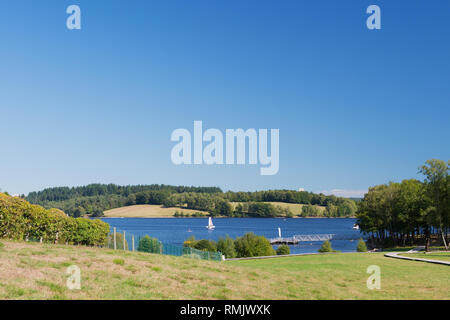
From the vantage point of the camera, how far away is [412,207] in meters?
72.7

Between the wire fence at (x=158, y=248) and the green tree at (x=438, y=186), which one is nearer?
the wire fence at (x=158, y=248)

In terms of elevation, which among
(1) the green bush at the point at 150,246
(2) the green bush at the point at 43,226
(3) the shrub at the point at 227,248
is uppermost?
(2) the green bush at the point at 43,226

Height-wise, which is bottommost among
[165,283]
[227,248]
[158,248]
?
[227,248]

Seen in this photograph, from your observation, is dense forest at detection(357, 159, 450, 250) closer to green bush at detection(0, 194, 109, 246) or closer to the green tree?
the green tree

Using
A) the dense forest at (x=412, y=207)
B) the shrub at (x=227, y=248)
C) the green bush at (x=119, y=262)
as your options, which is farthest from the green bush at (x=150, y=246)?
→ the dense forest at (x=412, y=207)

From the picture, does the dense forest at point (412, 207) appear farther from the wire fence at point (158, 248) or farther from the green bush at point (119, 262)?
the green bush at point (119, 262)

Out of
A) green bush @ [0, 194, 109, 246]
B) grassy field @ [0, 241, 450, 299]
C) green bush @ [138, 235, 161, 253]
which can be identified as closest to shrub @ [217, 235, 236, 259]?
green bush @ [138, 235, 161, 253]

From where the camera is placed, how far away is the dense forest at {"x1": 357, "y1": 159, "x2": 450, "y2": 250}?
60.1 m

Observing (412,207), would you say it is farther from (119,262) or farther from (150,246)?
(119,262)

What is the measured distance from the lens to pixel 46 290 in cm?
1160

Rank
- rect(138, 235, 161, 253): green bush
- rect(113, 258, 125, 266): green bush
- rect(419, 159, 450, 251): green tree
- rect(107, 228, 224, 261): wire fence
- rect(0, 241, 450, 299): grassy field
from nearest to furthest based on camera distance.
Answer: rect(0, 241, 450, 299): grassy field → rect(113, 258, 125, 266): green bush → rect(107, 228, 224, 261): wire fence → rect(138, 235, 161, 253): green bush → rect(419, 159, 450, 251): green tree

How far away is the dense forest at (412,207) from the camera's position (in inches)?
2367

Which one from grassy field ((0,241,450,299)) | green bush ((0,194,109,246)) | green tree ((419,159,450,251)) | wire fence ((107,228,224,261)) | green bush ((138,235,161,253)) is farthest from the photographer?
green tree ((419,159,450,251))

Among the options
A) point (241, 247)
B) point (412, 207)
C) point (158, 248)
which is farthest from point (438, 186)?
point (158, 248)
